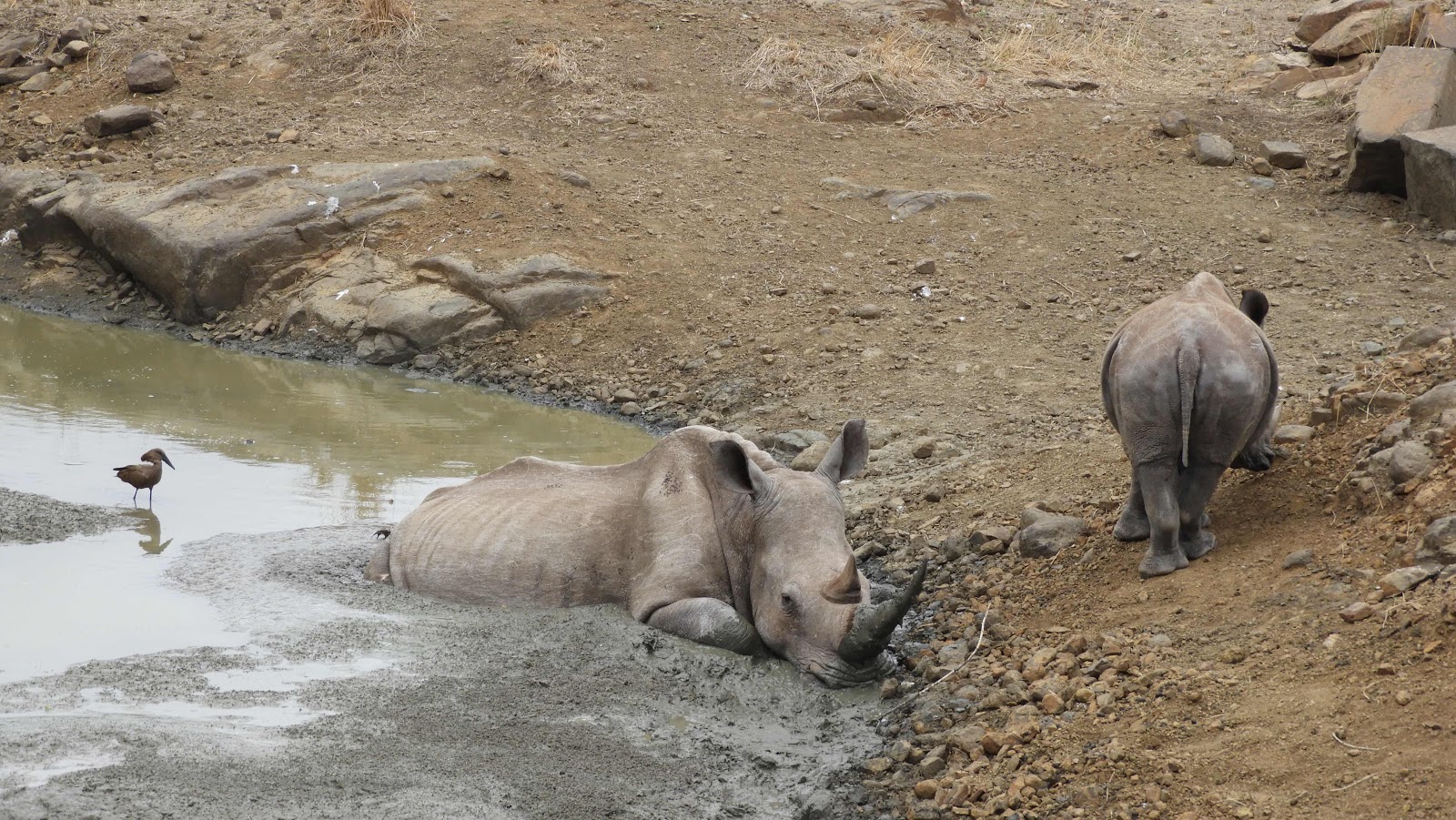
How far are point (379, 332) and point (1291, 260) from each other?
7.78 metres

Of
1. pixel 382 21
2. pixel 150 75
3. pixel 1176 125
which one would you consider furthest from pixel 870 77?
pixel 150 75

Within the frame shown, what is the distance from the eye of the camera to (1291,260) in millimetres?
13141

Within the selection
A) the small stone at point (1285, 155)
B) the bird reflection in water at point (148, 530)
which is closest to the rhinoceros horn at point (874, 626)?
the bird reflection in water at point (148, 530)

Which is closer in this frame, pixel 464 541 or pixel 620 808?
pixel 620 808

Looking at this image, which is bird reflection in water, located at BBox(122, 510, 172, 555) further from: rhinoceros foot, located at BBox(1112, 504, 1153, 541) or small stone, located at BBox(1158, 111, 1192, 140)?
small stone, located at BBox(1158, 111, 1192, 140)

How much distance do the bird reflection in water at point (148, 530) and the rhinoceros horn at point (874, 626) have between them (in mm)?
4042

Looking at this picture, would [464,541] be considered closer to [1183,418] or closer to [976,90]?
[1183,418]

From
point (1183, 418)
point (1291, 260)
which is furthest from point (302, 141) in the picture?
point (1183, 418)

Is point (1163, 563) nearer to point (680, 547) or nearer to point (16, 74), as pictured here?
point (680, 547)

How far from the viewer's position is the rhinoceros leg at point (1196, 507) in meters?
6.39

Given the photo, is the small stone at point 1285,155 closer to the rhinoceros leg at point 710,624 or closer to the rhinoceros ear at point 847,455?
the rhinoceros ear at point 847,455

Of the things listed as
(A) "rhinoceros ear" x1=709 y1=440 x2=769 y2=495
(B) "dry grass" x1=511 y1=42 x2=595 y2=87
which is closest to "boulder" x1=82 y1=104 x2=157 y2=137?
(B) "dry grass" x1=511 y1=42 x2=595 y2=87

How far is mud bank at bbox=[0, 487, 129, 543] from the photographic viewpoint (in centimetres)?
836

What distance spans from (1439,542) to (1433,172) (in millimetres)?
8926
